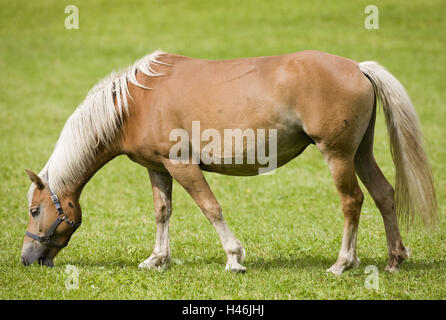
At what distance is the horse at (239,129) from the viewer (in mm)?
5457

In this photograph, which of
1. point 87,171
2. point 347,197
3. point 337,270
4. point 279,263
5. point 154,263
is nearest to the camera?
point 347,197

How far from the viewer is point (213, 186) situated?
33.8 feet

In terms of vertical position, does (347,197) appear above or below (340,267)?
above

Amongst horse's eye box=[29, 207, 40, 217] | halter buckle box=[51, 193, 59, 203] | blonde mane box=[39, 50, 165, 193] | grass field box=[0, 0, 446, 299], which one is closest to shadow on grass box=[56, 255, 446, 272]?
grass field box=[0, 0, 446, 299]

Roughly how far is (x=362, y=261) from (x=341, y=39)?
17708 millimetres

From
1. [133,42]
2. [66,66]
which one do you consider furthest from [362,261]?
[133,42]

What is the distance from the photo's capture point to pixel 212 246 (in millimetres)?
7027

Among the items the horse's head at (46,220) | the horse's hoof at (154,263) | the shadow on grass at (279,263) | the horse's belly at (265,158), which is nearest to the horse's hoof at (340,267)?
the shadow on grass at (279,263)

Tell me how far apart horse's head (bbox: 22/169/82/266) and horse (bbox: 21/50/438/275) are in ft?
0.03

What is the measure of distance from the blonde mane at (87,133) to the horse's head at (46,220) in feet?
0.39

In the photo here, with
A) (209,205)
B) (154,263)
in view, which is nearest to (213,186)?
(154,263)

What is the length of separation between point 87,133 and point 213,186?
458cm

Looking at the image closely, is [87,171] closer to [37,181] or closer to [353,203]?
[37,181]

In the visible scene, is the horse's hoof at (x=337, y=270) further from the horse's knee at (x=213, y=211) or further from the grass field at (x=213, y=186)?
the horse's knee at (x=213, y=211)
